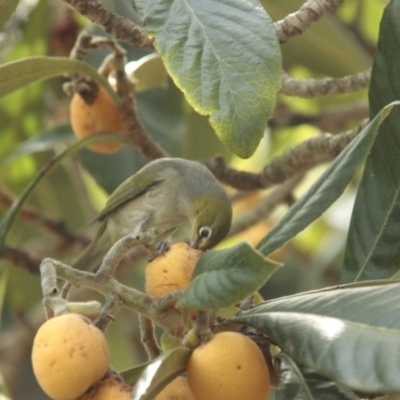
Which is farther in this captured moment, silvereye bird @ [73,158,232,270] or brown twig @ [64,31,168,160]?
silvereye bird @ [73,158,232,270]

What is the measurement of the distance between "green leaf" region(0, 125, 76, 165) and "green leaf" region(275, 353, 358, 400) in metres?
1.67

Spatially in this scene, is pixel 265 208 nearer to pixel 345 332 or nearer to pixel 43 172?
pixel 43 172

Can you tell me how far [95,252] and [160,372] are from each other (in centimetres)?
175

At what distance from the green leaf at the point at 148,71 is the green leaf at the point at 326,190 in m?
1.10

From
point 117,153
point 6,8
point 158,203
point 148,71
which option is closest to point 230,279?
point 6,8

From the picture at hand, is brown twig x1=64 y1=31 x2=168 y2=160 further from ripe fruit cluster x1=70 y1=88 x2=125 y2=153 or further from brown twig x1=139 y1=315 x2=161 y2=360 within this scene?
brown twig x1=139 y1=315 x2=161 y2=360

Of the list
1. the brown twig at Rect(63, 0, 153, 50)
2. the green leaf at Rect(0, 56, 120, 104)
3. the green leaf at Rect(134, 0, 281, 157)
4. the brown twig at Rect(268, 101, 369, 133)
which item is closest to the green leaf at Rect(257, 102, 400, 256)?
the green leaf at Rect(134, 0, 281, 157)

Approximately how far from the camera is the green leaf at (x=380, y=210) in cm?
168

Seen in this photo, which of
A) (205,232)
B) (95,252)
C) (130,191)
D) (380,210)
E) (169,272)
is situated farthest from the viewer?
(95,252)

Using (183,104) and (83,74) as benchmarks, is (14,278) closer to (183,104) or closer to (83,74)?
(183,104)

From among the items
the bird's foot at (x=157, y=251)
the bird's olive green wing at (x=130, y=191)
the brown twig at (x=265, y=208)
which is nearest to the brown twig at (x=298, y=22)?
the bird's foot at (x=157, y=251)

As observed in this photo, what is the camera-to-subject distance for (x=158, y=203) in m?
3.03

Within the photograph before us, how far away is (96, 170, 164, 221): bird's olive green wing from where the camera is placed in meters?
2.82

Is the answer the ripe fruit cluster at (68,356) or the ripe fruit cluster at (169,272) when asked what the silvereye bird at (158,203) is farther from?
the ripe fruit cluster at (68,356)
